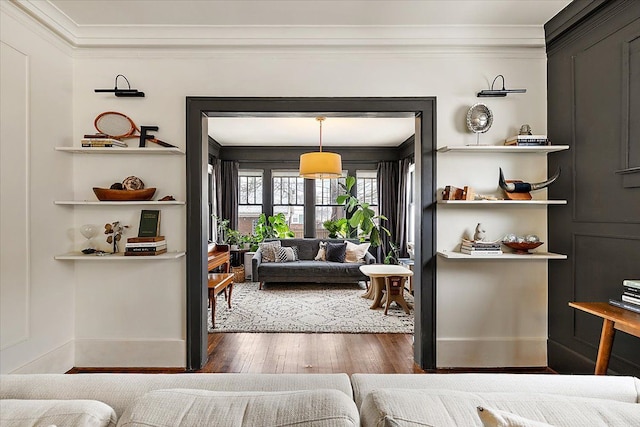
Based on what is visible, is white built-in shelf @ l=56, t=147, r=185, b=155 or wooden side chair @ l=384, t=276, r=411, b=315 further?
wooden side chair @ l=384, t=276, r=411, b=315

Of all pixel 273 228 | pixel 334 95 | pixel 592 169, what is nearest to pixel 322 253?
pixel 273 228

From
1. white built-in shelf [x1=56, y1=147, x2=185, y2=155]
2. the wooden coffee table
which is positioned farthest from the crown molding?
the wooden coffee table

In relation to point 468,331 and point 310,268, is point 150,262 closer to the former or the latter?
point 468,331

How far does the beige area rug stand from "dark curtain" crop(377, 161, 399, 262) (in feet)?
5.43

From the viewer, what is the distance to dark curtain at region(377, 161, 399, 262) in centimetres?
784

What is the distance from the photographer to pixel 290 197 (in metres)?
8.09

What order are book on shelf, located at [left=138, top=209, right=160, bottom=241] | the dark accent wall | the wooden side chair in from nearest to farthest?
the dark accent wall, book on shelf, located at [left=138, top=209, right=160, bottom=241], the wooden side chair

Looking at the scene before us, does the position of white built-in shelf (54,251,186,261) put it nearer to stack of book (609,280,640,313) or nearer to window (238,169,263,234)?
stack of book (609,280,640,313)

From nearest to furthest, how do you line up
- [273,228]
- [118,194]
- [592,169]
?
1. [592,169]
2. [118,194]
3. [273,228]

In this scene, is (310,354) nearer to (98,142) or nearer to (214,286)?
(214,286)

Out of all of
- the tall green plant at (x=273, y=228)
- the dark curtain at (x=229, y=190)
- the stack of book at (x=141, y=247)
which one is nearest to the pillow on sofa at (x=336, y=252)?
the tall green plant at (x=273, y=228)

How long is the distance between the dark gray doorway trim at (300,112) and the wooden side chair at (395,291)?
64.7 inches

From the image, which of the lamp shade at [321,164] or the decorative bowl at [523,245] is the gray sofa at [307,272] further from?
the decorative bowl at [523,245]

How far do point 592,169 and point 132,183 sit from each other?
345 centimetres
